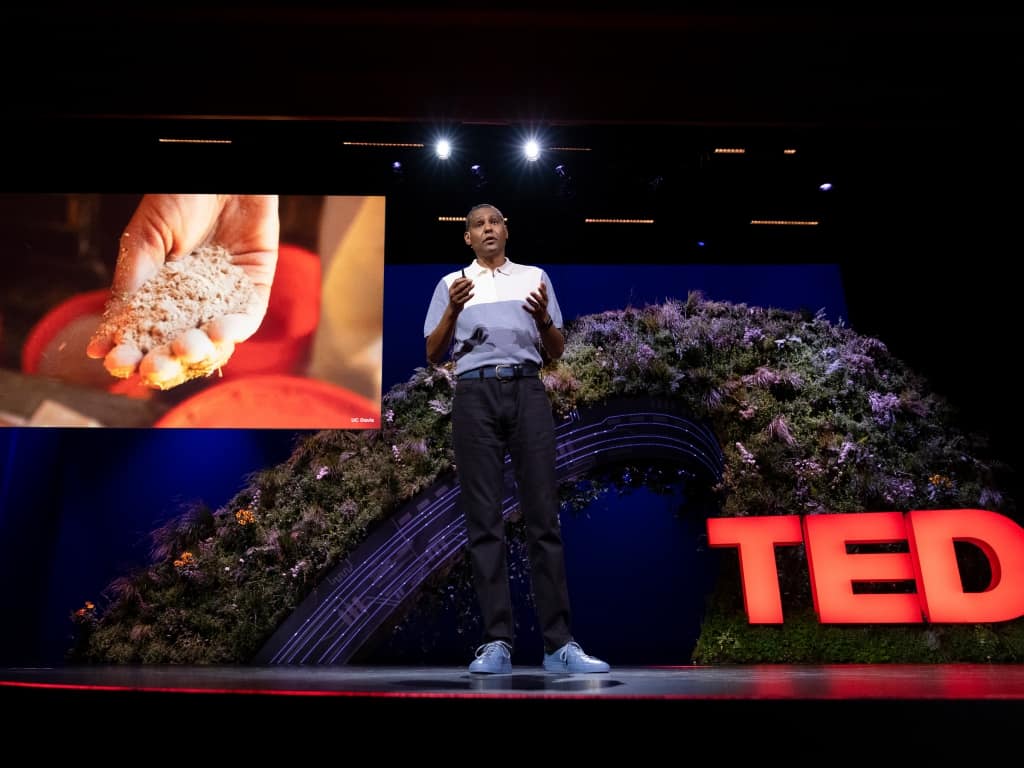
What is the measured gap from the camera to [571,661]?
6.96ft

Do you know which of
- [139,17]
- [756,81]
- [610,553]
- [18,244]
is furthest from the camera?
[610,553]

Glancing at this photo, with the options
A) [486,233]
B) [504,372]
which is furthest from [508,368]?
[486,233]

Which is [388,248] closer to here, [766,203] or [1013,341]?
[766,203]

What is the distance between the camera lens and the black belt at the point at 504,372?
2.40m

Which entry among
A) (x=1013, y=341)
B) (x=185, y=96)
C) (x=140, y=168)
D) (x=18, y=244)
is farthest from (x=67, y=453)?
(x=1013, y=341)

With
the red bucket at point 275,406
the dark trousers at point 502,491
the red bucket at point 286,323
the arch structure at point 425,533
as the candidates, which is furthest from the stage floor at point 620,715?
the red bucket at point 286,323

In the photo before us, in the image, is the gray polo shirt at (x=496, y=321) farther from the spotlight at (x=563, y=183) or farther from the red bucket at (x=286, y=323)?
the spotlight at (x=563, y=183)

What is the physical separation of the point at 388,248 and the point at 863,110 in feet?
14.1

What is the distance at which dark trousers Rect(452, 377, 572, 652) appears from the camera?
221 centimetres

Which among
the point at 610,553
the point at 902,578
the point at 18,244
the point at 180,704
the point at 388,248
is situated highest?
the point at 388,248

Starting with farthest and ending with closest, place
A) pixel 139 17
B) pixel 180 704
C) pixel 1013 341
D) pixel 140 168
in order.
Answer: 1. pixel 140 168
2. pixel 1013 341
3. pixel 139 17
4. pixel 180 704

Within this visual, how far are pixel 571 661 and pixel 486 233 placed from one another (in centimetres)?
148

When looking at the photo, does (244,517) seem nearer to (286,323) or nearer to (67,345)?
(286,323)

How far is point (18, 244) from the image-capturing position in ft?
15.9
